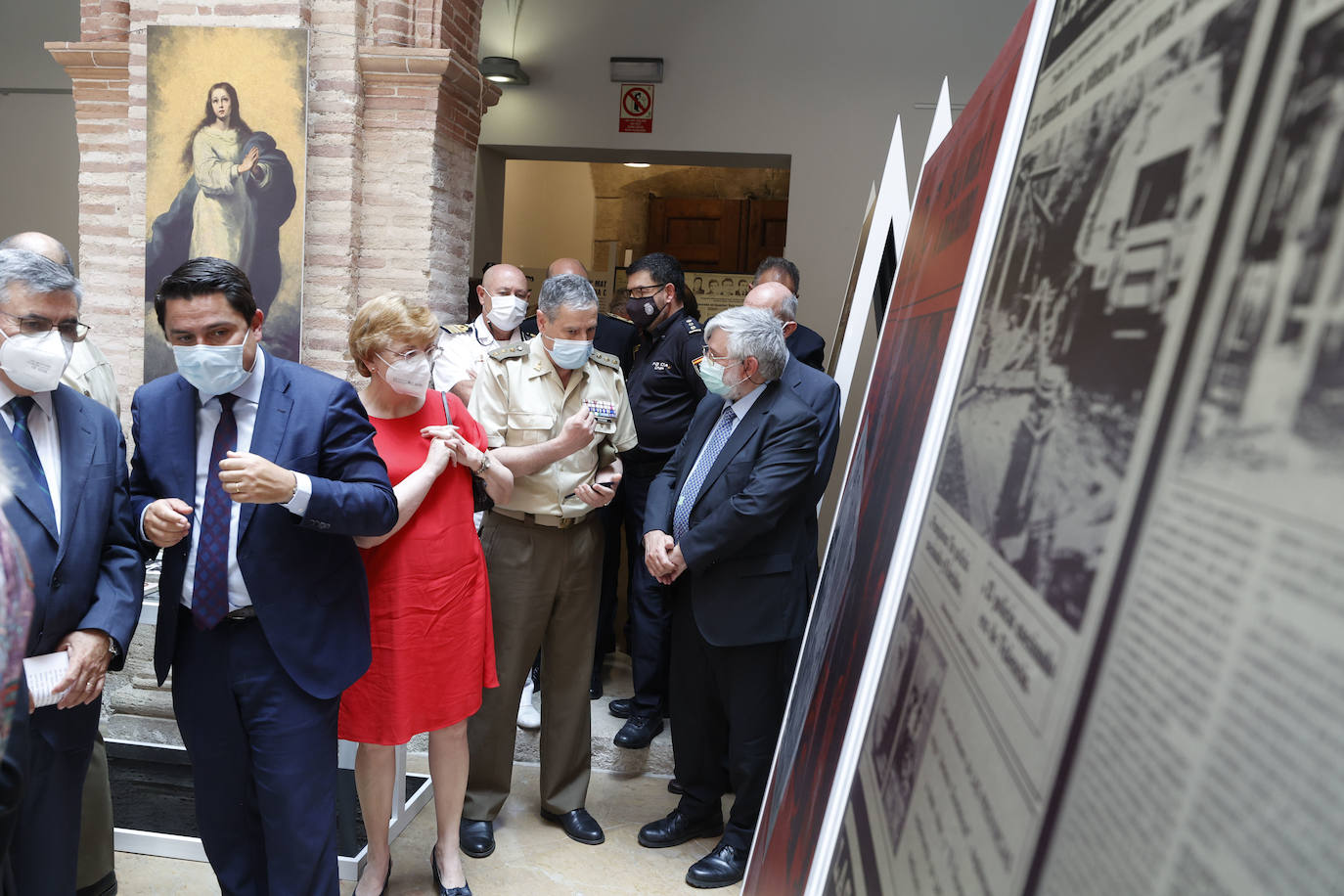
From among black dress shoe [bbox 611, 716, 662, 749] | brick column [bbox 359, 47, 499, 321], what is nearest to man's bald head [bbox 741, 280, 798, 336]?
black dress shoe [bbox 611, 716, 662, 749]

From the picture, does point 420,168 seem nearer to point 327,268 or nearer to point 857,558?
point 327,268

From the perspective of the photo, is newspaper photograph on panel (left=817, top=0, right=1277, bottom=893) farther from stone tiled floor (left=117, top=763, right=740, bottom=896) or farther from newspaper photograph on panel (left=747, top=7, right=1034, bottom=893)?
stone tiled floor (left=117, top=763, right=740, bottom=896)

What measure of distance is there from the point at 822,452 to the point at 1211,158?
2990 mm

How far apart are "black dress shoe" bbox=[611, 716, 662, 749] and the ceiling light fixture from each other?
548 centimetres

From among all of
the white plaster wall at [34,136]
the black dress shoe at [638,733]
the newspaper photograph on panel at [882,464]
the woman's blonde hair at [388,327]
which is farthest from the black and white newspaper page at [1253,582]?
the white plaster wall at [34,136]

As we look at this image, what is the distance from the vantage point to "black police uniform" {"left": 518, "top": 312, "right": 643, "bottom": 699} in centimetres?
440

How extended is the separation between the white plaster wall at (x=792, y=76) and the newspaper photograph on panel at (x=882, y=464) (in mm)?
6456

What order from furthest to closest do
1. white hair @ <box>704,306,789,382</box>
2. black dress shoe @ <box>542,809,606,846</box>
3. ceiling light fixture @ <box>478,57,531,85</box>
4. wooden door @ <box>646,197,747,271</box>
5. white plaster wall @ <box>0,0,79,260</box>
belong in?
wooden door @ <box>646,197,747,271</box> < white plaster wall @ <box>0,0,79,260</box> < ceiling light fixture @ <box>478,57,531,85</box> < black dress shoe @ <box>542,809,606,846</box> < white hair @ <box>704,306,789,382</box>

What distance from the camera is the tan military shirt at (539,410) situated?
3227 mm

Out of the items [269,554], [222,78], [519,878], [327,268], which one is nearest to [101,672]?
[269,554]

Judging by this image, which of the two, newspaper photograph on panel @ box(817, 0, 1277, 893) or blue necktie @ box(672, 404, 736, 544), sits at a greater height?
newspaper photograph on panel @ box(817, 0, 1277, 893)

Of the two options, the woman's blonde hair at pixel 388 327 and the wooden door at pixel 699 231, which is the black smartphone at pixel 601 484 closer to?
the woman's blonde hair at pixel 388 327

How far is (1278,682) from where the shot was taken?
248 millimetres

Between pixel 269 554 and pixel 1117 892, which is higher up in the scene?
pixel 1117 892
